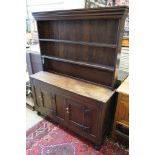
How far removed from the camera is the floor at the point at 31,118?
6.88 ft

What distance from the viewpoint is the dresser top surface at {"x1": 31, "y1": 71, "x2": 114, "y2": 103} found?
59.9 inches

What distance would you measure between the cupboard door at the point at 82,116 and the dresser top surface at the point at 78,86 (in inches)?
5.5

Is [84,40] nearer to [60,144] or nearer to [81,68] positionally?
[81,68]

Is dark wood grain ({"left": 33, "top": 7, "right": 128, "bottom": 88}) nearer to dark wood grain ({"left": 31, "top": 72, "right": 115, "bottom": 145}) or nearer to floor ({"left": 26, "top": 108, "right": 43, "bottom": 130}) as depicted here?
dark wood grain ({"left": 31, "top": 72, "right": 115, "bottom": 145})

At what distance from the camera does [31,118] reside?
2229 mm

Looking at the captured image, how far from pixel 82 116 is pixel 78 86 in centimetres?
38

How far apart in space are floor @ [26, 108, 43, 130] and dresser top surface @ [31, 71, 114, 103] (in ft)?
2.34

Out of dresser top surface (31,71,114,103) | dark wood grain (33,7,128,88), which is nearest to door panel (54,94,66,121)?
dresser top surface (31,71,114,103)

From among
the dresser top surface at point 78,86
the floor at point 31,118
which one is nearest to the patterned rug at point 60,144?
the floor at point 31,118

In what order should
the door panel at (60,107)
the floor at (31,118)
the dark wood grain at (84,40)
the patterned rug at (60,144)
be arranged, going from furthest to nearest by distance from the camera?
the floor at (31,118)
the door panel at (60,107)
the patterned rug at (60,144)
the dark wood grain at (84,40)

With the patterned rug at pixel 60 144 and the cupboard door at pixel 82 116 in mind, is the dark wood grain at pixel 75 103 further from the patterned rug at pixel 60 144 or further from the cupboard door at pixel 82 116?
the patterned rug at pixel 60 144

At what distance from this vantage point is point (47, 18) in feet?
5.92
